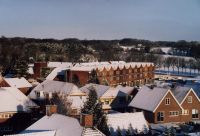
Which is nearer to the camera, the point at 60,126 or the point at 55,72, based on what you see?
the point at 60,126

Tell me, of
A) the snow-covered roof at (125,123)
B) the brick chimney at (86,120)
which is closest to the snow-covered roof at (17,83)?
the snow-covered roof at (125,123)

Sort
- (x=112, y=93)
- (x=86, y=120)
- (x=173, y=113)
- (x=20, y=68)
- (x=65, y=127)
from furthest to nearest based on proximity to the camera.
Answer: (x=20, y=68) → (x=112, y=93) → (x=173, y=113) → (x=65, y=127) → (x=86, y=120)

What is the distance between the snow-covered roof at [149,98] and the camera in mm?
38375

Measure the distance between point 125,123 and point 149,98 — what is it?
10.1 meters

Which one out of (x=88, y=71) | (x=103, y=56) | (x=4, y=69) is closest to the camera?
(x=88, y=71)

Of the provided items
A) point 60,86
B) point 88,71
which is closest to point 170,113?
point 60,86

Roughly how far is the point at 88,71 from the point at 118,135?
3832cm

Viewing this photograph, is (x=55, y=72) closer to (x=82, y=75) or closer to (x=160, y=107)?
(x=82, y=75)

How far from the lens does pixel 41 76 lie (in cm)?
7812

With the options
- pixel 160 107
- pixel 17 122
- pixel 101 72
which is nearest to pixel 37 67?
pixel 101 72

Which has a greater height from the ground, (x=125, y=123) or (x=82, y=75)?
(x=82, y=75)

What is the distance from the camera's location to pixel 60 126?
2084 centimetres

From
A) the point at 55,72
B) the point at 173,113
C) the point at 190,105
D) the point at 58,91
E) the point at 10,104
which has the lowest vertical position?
the point at 173,113

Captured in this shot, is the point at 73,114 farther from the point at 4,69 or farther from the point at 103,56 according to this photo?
the point at 103,56
